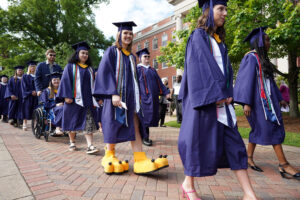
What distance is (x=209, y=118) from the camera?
2.12 m

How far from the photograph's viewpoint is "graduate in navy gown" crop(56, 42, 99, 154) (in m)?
4.45

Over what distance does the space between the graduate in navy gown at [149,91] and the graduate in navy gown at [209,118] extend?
9.61ft

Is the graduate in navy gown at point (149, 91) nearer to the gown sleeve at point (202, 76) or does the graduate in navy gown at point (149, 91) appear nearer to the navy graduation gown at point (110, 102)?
the navy graduation gown at point (110, 102)

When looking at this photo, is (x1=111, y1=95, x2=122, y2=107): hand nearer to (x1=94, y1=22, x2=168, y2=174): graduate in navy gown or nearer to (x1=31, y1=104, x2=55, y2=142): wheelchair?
(x1=94, y1=22, x2=168, y2=174): graduate in navy gown

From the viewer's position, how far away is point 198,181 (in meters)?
2.99

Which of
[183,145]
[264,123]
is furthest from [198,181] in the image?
[264,123]

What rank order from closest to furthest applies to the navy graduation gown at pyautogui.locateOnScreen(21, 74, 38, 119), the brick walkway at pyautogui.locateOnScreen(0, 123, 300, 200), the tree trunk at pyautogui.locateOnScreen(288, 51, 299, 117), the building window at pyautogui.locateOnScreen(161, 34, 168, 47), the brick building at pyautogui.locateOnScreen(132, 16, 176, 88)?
the brick walkway at pyautogui.locateOnScreen(0, 123, 300, 200), the navy graduation gown at pyautogui.locateOnScreen(21, 74, 38, 119), the tree trunk at pyautogui.locateOnScreen(288, 51, 299, 117), the brick building at pyautogui.locateOnScreen(132, 16, 176, 88), the building window at pyautogui.locateOnScreen(161, 34, 168, 47)

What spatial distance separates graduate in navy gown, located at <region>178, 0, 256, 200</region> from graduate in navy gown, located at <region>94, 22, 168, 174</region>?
946mm

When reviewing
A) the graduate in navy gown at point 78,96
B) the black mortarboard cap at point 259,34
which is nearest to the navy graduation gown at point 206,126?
the black mortarboard cap at point 259,34

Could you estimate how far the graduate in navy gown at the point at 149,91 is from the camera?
17.0ft

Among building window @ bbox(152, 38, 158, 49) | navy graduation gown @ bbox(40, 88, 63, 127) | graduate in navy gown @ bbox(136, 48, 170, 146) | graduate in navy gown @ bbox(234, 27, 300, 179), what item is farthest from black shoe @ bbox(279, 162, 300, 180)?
building window @ bbox(152, 38, 158, 49)

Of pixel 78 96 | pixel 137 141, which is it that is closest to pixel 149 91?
pixel 78 96

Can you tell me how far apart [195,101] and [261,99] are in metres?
1.62

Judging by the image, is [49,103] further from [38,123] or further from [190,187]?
[190,187]
